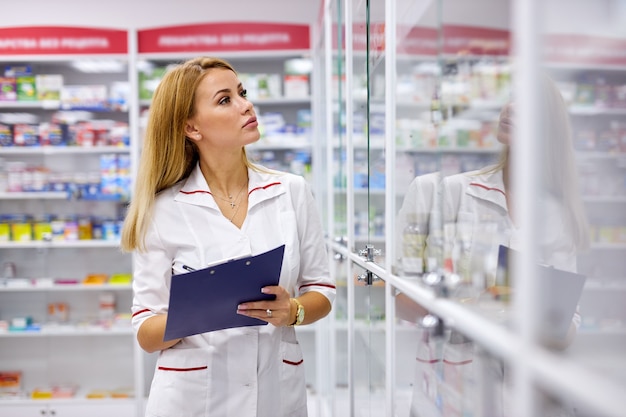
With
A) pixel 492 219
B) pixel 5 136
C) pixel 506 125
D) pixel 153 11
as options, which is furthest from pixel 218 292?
pixel 153 11

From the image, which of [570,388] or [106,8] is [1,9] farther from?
[570,388]

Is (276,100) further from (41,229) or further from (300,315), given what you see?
(300,315)

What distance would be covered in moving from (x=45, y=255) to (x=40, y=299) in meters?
0.38

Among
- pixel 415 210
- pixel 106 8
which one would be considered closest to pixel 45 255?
pixel 106 8

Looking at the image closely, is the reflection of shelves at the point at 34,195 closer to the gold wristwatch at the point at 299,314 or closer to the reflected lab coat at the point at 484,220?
the gold wristwatch at the point at 299,314

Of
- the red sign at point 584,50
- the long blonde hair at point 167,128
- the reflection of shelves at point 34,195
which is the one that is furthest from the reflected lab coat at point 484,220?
the reflection of shelves at point 34,195

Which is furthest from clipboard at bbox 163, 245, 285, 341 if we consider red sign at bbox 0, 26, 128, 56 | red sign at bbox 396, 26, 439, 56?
red sign at bbox 0, 26, 128, 56

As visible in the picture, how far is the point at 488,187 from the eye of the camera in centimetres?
91

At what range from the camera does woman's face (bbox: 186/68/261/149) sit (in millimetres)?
1955

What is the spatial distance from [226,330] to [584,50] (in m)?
1.49

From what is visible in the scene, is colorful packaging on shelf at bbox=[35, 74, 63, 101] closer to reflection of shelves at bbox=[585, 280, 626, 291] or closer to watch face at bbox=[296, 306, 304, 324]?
watch face at bbox=[296, 306, 304, 324]

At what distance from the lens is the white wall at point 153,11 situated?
18.6 feet

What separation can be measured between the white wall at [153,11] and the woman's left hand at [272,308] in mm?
4379

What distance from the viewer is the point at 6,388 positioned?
5023mm
